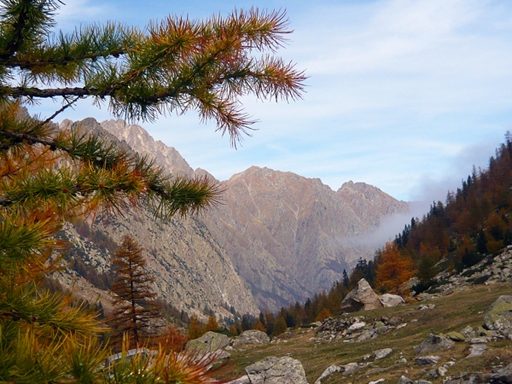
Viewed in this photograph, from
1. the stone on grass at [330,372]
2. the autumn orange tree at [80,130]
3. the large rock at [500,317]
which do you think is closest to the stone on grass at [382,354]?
the stone on grass at [330,372]

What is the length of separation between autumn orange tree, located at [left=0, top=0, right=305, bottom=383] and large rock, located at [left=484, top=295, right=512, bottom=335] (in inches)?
679

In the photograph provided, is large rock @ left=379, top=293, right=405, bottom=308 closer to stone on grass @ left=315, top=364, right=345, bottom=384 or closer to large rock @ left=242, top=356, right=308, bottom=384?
stone on grass @ left=315, top=364, right=345, bottom=384

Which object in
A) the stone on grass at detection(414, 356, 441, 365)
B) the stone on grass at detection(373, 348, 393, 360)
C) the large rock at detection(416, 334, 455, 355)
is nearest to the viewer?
the stone on grass at detection(414, 356, 441, 365)

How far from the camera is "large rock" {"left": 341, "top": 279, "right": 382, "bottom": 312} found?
4456 cm

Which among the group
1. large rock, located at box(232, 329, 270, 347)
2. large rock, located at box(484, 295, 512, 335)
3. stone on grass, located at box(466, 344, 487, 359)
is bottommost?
large rock, located at box(232, 329, 270, 347)

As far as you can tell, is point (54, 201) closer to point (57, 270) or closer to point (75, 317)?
point (57, 270)

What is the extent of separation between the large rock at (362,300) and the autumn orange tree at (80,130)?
43.2m

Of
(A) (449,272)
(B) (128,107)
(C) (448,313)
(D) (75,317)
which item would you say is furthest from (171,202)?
(A) (449,272)

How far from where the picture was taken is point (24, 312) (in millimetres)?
2820

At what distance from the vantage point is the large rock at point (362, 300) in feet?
146

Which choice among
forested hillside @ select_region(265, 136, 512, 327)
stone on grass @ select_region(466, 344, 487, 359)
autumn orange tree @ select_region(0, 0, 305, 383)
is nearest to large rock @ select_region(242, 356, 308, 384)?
stone on grass @ select_region(466, 344, 487, 359)

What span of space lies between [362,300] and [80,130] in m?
44.6

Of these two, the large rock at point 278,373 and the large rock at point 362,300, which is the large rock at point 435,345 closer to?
the large rock at point 278,373

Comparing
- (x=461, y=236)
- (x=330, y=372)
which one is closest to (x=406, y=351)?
(x=330, y=372)
